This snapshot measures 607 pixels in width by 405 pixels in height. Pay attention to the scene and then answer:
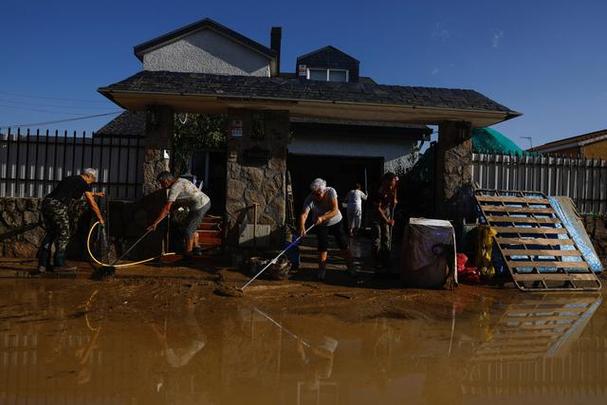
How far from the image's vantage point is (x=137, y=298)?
19.7 ft

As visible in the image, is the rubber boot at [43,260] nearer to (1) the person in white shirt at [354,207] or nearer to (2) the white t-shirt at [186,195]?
(2) the white t-shirt at [186,195]

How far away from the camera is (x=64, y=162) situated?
8875mm

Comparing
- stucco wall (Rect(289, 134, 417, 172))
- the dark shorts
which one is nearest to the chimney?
stucco wall (Rect(289, 134, 417, 172))

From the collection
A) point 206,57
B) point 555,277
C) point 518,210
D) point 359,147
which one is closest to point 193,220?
point 518,210

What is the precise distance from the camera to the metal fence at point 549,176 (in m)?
9.66

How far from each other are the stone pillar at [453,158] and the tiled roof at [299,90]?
1.74 ft

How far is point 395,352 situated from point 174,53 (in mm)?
18162

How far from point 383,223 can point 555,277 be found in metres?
2.67

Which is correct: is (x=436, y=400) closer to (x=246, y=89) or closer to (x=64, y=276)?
(x=64, y=276)

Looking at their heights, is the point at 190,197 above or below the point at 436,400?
above

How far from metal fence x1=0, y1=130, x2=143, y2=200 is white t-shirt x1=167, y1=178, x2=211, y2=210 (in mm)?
1361

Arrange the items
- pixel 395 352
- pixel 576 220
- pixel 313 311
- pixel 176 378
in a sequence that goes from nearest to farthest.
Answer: pixel 176 378 < pixel 395 352 < pixel 313 311 < pixel 576 220

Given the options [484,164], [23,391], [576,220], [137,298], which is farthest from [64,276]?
[576,220]

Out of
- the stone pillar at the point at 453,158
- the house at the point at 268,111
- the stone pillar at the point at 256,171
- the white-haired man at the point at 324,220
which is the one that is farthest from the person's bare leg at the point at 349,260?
the stone pillar at the point at 453,158
